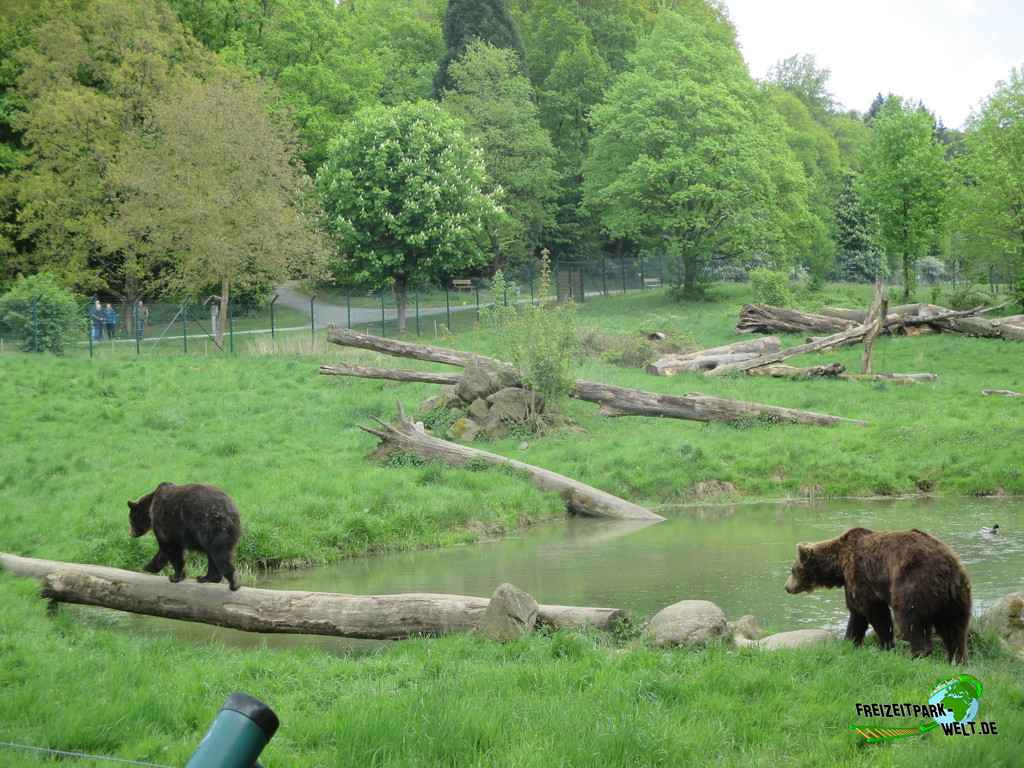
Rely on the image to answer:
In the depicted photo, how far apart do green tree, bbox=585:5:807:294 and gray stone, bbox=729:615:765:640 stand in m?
41.2

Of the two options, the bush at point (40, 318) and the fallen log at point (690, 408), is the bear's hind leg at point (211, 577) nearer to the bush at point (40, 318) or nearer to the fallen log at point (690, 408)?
the fallen log at point (690, 408)

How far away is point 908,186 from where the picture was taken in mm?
52562

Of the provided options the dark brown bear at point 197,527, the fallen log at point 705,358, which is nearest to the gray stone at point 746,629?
the dark brown bear at point 197,527

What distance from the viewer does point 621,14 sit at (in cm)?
7056

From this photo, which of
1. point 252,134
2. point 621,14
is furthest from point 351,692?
point 621,14

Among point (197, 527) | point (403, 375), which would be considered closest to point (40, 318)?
point (403, 375)

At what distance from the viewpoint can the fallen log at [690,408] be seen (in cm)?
2455

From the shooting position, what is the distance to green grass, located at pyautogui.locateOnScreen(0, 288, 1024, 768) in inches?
274

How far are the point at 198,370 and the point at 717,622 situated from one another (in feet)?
82.4

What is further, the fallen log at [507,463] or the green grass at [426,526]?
the fallen log at [507,463]

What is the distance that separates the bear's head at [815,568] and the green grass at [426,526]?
1024 mm

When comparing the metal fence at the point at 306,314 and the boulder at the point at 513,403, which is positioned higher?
the metal fence at the point at 306,314

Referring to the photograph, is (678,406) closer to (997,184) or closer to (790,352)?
(790,352)

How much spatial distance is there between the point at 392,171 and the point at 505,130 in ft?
44.5
